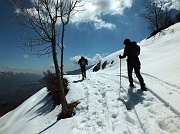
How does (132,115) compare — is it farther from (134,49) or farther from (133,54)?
(134,49)

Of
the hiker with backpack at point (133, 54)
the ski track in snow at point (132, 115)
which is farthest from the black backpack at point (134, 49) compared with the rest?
the ski track in snow at point (132, 115)

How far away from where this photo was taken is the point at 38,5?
738cm

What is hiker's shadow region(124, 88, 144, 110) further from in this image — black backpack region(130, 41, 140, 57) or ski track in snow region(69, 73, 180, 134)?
black backpack region(130, 41, 140, 57)

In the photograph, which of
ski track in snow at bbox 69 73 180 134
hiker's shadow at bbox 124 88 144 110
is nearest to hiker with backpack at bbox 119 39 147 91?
hiker's shadow at bbox 124 88 144 110

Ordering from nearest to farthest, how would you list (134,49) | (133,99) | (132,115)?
(132,115)
(133,99)
(134,49)

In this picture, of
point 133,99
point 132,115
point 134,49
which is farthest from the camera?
point 134,49

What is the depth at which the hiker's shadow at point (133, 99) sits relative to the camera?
21.1 ft

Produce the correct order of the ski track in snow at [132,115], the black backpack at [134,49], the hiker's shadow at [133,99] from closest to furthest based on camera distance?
the ski track in snow at [132,115]
the hiker's shadow at [133,99]
the black backpack at [134,49]

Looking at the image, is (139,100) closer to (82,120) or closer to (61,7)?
(82,120)

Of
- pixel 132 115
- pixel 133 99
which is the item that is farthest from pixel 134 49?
pixel 132 115

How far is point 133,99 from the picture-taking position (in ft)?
22.6

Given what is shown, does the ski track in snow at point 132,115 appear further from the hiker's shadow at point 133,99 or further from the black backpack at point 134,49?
the black backpack at point 134,49

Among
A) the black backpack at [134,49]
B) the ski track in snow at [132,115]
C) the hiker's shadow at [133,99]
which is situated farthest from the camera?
the black backpack at [134,49]

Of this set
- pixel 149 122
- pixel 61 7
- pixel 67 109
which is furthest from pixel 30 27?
pixel 149 122
